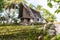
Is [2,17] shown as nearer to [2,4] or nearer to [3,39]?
[2,4]

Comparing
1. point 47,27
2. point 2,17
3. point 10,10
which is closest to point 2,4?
point 2,17

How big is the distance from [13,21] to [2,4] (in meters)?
0.53

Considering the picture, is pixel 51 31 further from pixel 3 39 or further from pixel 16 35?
pixel 3 39

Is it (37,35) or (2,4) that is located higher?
(2,4)

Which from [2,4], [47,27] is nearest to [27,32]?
[47,27]

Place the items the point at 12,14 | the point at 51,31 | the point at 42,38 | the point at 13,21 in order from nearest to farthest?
the point at 42,38, the point at 51,31, the point at 13,21, the point at 12,14

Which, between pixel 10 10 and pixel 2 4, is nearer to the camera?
pixel 2 4

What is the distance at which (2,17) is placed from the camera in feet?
12.8

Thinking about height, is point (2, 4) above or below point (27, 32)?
above

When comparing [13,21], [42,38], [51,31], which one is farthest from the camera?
[13,21]

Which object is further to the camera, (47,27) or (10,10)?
(10,10)

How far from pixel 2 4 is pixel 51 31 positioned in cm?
171

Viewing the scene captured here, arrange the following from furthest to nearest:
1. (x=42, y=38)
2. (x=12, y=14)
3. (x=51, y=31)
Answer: (x=12, y=14)
(x=51, y=31)
(x=42, y=38)

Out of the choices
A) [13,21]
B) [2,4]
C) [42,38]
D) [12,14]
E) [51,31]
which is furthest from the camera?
[12,14]
